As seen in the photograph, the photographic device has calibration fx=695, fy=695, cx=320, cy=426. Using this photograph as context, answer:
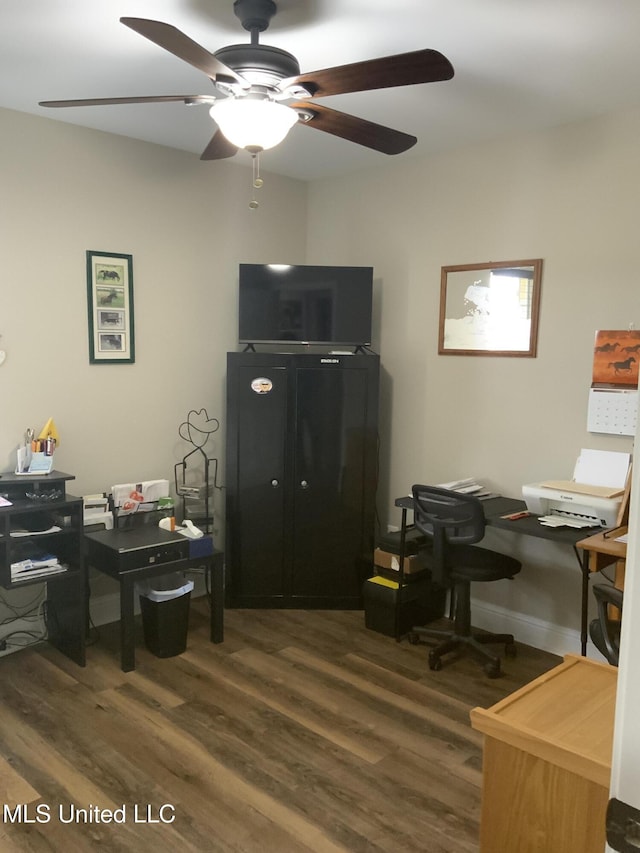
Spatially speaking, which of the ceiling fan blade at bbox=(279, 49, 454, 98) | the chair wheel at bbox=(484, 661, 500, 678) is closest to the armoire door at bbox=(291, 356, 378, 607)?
the chair wheel at bbox=(484, 661, 500, 678)

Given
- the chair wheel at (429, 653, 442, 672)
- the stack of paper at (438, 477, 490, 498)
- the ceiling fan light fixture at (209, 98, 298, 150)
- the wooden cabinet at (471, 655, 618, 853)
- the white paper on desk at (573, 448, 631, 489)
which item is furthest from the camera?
the stack of paper at (438, 477, 490, 498)

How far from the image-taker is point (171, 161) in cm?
404

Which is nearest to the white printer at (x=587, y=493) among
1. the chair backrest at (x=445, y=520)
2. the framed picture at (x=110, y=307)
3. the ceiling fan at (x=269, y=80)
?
the chair backrest at (x=445, y=520)

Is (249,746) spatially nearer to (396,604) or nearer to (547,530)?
(396,604)

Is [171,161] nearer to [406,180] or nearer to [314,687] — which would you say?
[406,180]

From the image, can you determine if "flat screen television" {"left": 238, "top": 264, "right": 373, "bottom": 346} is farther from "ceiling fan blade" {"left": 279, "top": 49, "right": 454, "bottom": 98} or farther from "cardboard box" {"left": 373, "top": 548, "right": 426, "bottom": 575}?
"ceiling fan blade" {"left": 279, "top": 49, "right": 454, "bottom": 98}

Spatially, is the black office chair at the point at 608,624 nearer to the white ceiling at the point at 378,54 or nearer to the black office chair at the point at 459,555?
the black office chair at the point at 459,555

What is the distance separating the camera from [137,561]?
3.42 meters

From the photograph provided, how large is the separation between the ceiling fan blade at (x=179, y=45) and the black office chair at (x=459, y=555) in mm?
2047

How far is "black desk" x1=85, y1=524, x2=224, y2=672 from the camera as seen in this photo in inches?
133

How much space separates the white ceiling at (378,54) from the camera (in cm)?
237

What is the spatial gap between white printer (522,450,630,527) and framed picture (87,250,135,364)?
7.60 ft

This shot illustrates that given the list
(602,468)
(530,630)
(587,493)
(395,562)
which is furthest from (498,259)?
(530,630)

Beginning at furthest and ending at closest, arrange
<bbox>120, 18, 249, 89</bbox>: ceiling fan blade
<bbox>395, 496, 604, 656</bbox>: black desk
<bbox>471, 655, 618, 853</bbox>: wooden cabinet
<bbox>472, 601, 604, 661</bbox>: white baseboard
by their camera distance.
→ <bbox>472, 601, 604, 661</bbox>: white baseboard < <bbox>395, 496, 604, 656</bbox>: black desk < <bbox>120, 18, 249, 89</bbox>: ceiling fan blade < <bbox>471, 655, 618, 853</bbox>: wooden cabinet
